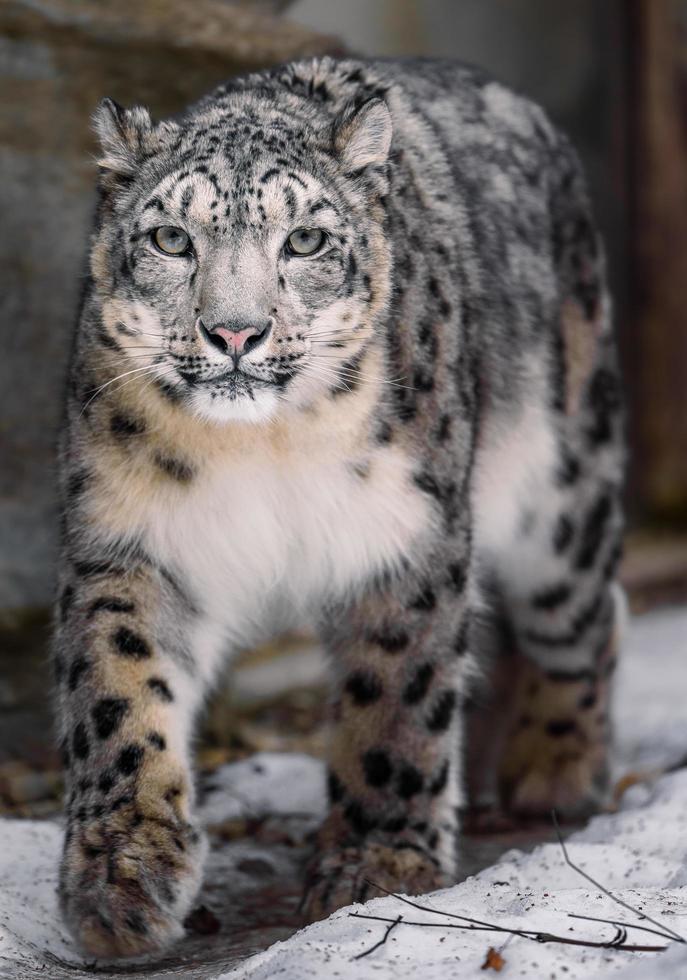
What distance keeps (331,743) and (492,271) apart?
57.3 inches

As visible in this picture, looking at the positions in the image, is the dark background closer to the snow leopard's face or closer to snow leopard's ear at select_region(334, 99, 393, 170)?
the snow leopard's face

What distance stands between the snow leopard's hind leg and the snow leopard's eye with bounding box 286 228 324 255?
1.47 meters

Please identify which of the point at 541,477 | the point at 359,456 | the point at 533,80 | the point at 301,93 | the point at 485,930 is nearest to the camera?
the point at 485,930

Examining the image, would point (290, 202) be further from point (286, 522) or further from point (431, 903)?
point (431, 903)

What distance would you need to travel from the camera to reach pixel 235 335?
10.7 ft

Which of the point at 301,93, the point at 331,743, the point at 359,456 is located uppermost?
the point at 301,93

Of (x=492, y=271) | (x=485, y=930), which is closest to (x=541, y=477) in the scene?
(x=492, y=271)

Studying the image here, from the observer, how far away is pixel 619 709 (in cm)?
628

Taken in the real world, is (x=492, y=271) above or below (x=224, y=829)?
above

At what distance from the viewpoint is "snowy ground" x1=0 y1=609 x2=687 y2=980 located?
2881 mm

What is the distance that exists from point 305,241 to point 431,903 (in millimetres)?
1466

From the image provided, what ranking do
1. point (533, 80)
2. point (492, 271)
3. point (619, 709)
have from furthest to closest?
point (533, 80), point (619, 709), point (492, 271)

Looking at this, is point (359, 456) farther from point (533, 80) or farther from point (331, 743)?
point (533, 80)

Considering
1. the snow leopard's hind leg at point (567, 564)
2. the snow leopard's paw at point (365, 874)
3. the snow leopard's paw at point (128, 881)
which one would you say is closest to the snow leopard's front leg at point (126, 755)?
the snow leopard's paw at point (128, 881)
